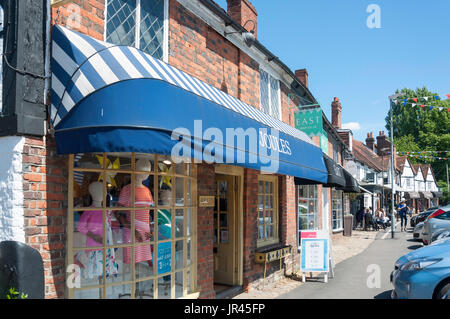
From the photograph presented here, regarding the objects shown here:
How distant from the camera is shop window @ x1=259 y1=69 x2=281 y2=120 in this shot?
9.76 meters

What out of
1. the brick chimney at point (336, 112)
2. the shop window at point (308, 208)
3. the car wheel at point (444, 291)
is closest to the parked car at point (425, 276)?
Answer: the car wheel at point (444, 291)

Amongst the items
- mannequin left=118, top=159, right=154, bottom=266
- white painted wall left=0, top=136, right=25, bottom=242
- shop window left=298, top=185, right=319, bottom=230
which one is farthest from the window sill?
white painted wall left=0, top=136, right=25, bottom=242

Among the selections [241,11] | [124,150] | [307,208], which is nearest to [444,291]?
[124,150]

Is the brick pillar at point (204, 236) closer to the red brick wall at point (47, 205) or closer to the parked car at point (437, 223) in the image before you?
the red brick wall at point (47, 205)

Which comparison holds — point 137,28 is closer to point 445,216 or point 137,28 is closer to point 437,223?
point 437,223

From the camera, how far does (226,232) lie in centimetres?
835

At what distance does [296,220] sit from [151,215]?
6994 millimetres

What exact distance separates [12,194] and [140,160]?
169 cm

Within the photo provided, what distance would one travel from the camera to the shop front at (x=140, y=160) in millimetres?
3945

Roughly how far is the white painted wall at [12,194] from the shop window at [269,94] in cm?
649

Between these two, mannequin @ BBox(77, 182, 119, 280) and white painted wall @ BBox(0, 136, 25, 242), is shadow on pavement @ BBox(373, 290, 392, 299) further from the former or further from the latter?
white painted wall @ BBox(0, 136, 25, 242)

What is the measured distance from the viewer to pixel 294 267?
427 inches

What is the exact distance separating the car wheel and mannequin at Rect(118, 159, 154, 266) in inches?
150
